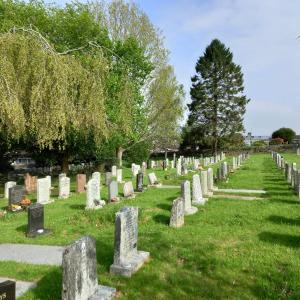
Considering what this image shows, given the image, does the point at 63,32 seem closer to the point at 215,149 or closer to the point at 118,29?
the point at 118,29

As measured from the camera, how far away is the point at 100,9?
3556cm

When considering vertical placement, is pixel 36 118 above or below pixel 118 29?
below

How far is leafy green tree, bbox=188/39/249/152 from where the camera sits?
194 ft

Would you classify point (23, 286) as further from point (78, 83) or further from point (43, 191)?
point (43, 191)

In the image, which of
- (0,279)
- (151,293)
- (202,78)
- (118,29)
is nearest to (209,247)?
(151,293)

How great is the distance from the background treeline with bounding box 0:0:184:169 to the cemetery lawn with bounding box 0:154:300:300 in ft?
9.74

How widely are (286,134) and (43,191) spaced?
6548 centimetres

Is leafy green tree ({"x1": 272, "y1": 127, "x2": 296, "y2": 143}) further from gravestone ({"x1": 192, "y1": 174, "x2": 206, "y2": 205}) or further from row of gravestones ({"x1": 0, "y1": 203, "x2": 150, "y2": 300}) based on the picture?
row of gravestones ({"x1": 0, "y1": 203, "x2": 150, "y2": 300})

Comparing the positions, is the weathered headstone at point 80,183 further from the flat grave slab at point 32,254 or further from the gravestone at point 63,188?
the flat grave slab at point 32,254

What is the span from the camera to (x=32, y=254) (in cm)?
771

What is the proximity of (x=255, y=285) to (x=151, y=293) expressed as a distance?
162 centimetres

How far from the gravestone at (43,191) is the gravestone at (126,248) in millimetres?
8113

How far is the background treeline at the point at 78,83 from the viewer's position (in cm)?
1077

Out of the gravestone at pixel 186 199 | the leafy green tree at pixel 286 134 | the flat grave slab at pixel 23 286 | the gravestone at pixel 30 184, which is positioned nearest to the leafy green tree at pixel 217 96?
the leafy green tree at pixel 286 134
